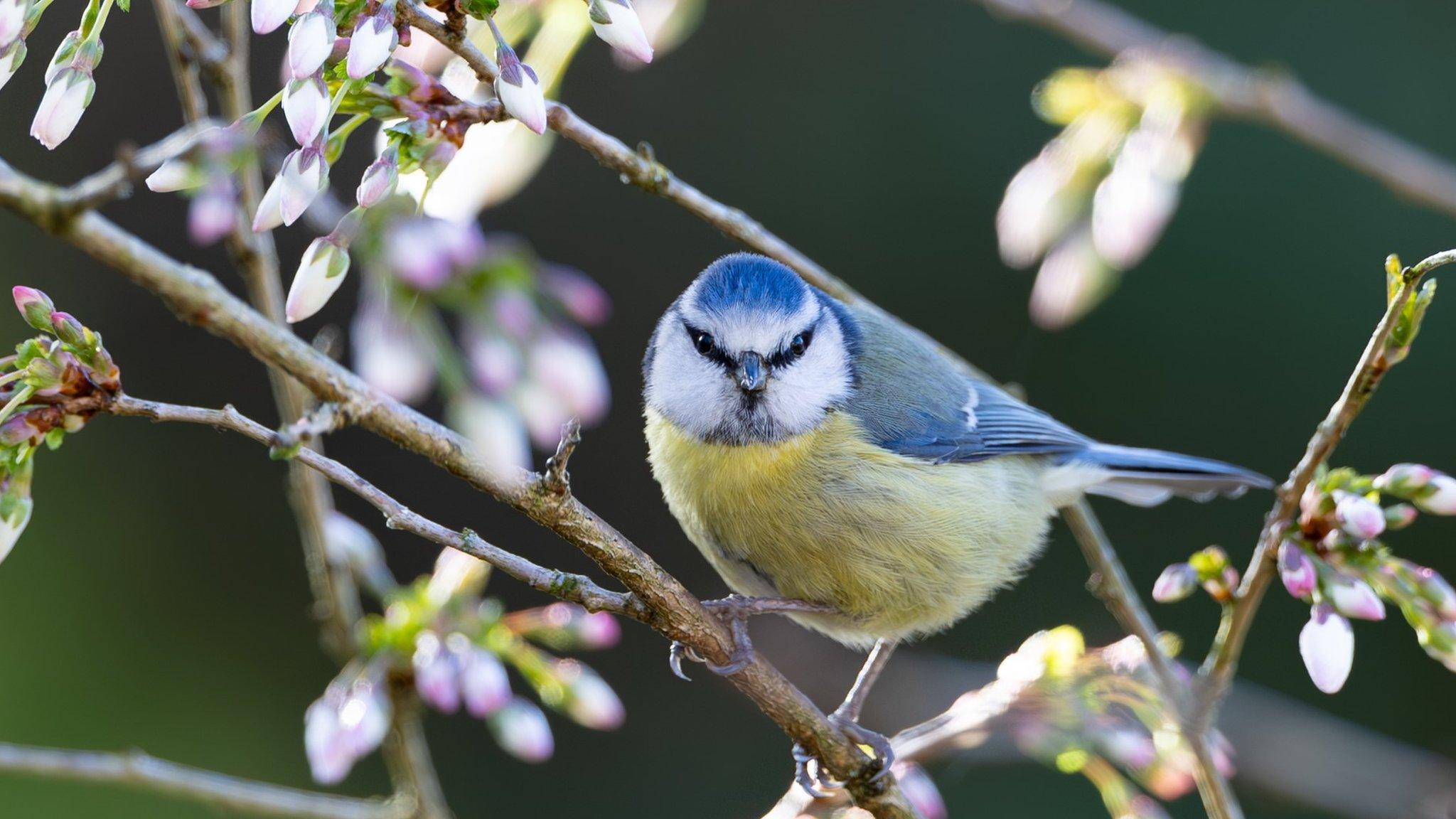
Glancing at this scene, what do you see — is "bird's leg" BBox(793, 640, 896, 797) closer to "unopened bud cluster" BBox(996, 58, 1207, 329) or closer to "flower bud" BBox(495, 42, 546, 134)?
"unopened bud cluster" BBox(996, 58, 1207, 329)

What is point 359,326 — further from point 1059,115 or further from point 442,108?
point 1059,115

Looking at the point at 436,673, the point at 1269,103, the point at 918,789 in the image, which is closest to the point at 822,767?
the point at 918,789

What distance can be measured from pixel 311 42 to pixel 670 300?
2854 mm

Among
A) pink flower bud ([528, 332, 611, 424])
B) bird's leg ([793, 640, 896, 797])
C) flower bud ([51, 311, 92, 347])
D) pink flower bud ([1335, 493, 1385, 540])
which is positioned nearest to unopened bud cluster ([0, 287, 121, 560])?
flower bud ([51, 311, 92, 347])

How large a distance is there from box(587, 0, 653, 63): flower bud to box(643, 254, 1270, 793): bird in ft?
2.17

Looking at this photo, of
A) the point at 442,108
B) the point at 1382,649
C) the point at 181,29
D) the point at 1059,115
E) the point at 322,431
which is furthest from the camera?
the point at 1382,649

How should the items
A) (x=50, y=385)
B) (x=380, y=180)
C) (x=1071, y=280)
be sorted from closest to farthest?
(x=50, y=385) → (x=380, y=180) → (x=1071, y=280)

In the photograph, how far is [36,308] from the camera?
0.94 m

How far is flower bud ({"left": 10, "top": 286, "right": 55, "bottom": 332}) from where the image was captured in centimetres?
94

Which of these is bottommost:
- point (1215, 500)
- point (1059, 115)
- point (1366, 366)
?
point (1366, 366)

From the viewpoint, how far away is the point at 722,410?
179 centimetres

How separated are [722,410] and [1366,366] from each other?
0.86 m

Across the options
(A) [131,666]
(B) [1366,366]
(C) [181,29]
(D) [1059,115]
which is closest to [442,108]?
(C) [181,29]

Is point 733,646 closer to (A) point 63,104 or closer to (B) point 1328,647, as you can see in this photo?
(B) point 1328,647
